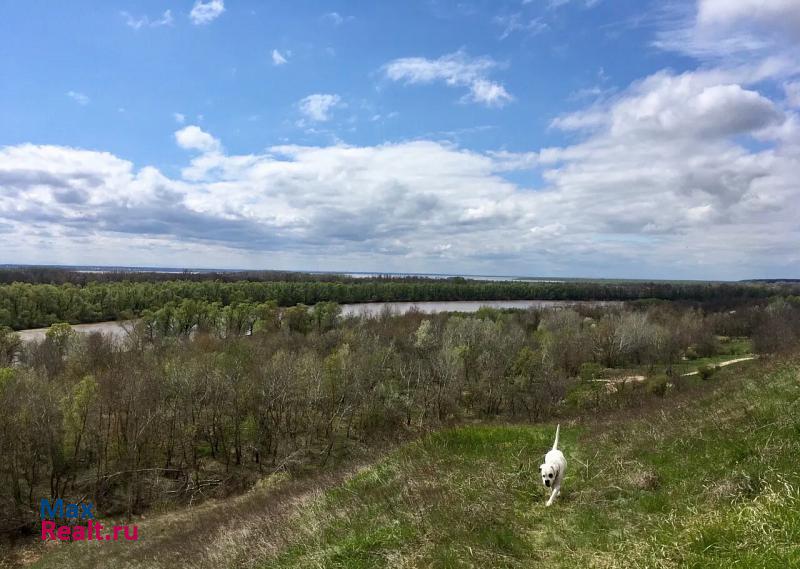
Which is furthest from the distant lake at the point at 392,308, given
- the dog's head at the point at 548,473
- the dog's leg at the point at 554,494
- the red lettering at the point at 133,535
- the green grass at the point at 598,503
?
the dog's head at the point at 548,473

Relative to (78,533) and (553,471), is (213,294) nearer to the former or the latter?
(78,533)

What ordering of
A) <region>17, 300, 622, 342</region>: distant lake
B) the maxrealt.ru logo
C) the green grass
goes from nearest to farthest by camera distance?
the green grass < the maxrealt.ru logo < <region>17, 300, 622, 342</region>: distant lake

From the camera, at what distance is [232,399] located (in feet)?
116

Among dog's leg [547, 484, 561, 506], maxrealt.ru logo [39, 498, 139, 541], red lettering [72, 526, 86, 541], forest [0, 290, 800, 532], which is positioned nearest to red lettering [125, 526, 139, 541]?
maxrealt.ru logo [39, 498, 139, 541]

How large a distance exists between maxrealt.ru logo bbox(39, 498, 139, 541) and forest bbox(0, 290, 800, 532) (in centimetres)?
115

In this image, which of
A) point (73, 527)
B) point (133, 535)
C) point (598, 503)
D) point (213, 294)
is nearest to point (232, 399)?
point (73, 527)

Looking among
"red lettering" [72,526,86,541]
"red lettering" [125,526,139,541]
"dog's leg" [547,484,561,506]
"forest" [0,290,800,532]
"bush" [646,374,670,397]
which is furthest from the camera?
"bush" [646,374,670,397]

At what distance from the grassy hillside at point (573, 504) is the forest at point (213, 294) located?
66.2m

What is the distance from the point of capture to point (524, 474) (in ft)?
31.3

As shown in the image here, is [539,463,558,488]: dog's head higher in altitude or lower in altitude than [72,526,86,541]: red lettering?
higher

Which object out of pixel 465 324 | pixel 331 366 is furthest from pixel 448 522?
pixel 465 324

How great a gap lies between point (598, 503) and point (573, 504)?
0.39 meters

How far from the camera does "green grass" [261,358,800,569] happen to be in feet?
17.7

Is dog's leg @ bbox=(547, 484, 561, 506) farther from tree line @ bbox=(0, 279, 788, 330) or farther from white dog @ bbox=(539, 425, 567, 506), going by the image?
tree line @ bbox=(0, 279, 788, 330)
